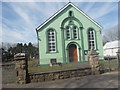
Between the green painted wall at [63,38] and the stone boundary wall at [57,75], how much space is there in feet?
30.4

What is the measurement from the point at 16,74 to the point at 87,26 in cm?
1492

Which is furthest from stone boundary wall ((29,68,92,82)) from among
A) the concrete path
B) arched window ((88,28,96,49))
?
arched window ((88,28,96,49))

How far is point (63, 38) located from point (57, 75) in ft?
36.1

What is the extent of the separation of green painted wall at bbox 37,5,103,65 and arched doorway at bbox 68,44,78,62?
0.62 m

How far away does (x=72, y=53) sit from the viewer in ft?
68.6

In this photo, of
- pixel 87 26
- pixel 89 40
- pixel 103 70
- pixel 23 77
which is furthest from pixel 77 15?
pixel 23 77

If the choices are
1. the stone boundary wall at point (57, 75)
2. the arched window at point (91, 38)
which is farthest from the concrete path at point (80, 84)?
the arched window at point (91, 38)

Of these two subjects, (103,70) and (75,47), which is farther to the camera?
(75,47)

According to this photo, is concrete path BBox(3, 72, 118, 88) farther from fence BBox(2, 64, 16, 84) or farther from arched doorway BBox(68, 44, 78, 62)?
arched doorway BBox(68, 44, 78, 62)

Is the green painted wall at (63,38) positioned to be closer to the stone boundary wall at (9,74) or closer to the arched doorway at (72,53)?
the arched doorway at (72,53)

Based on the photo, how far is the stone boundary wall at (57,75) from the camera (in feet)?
30.3

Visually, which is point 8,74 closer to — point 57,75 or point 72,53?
point 57,75

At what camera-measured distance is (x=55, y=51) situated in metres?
20.0

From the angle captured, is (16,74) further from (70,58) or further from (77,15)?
(77,15)
